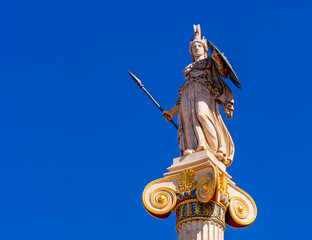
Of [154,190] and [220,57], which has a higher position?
[220,57]

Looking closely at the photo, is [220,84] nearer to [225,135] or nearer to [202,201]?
[225,135]

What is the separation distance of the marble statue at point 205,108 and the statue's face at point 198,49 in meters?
0.03

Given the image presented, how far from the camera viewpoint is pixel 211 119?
18.4m

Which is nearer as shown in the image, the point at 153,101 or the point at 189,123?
the point at 189,123

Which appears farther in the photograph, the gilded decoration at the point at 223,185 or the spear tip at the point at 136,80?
the spear tip at the point at 136,80

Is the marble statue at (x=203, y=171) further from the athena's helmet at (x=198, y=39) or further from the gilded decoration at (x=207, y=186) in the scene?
the athena's helmet at (x=198, y=39)

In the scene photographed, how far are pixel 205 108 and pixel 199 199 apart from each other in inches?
119

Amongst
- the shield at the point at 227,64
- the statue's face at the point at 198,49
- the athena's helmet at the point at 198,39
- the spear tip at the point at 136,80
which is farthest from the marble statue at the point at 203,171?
the spear tip at the point at 136,80

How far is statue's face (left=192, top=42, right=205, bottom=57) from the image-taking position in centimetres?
2016

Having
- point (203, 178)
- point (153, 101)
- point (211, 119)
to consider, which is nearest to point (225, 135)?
point (211, 119)

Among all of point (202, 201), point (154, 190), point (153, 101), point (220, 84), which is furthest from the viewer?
point (153, 101)

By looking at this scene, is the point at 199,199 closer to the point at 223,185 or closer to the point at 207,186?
the point at 207,186

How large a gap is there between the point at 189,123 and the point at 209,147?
101 cm

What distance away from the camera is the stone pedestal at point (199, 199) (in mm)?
16609
